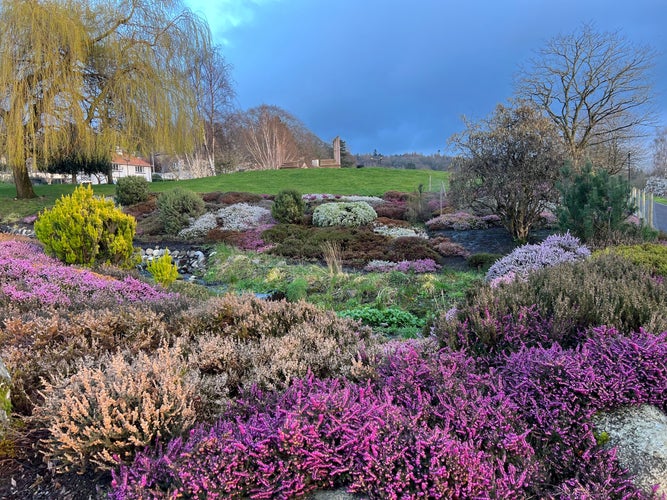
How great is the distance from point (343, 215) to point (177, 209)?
6.32 m

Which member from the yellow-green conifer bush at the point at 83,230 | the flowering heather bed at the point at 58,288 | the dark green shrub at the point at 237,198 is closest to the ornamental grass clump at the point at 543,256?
the flowering heather bed at the point at 58,288

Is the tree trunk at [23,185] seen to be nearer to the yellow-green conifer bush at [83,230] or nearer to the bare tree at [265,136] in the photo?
the yellow-green conifer bush at [83,230]

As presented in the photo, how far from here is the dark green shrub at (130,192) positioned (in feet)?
66.5

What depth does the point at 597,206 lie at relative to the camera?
8258mm

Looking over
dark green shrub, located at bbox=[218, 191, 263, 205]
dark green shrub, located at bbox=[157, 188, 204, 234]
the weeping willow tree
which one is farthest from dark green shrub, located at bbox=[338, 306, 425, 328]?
the weeping willow tree

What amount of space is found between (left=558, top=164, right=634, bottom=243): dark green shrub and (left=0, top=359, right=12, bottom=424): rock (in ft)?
29.3

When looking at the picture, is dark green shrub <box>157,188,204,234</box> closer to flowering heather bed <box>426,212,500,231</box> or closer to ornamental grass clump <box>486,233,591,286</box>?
flowering heather bed <box>426,212,500,231</box>

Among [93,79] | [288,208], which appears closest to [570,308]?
[288,208]

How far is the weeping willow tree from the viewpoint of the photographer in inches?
683

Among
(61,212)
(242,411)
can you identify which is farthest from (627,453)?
(61,212)

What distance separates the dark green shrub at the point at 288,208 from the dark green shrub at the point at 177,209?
3289mm

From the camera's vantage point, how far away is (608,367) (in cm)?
204

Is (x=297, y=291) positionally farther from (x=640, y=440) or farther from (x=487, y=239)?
(x=487, y=239)

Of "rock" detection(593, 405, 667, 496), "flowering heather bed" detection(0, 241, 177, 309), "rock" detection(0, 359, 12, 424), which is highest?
"flowering heather bed" detection(0, 241, 177, 309)
